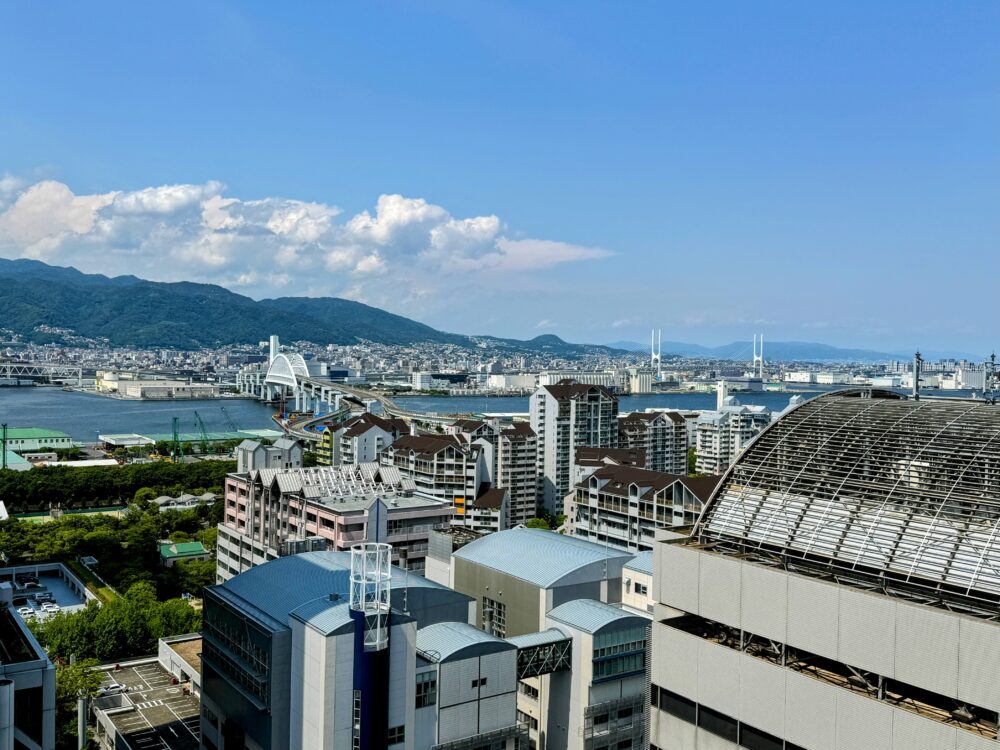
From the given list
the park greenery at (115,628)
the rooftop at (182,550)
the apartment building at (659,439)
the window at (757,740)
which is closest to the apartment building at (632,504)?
the park greenery at (115,628)

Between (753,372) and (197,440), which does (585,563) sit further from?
(753,372)

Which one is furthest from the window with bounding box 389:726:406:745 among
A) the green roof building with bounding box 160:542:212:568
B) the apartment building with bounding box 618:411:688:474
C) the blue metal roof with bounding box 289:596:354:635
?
the apartment building with bounding box 618:411:688:474

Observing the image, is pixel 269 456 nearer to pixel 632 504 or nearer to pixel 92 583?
pixel 92 583

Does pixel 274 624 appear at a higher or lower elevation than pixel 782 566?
lower

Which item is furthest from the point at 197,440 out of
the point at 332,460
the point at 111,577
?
the point at 111,577

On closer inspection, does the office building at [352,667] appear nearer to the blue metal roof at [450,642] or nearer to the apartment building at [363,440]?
the blue metal roof at [450,642]

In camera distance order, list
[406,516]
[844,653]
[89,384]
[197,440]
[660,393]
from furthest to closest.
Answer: [660,393] < [89,384] < [197,440] < [406,516] < [844,653]

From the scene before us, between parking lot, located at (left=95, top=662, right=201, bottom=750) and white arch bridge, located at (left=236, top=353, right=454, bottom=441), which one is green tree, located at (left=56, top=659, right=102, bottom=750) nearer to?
parking lot, located at (left=95, top=662, right=201, bottom=750)
